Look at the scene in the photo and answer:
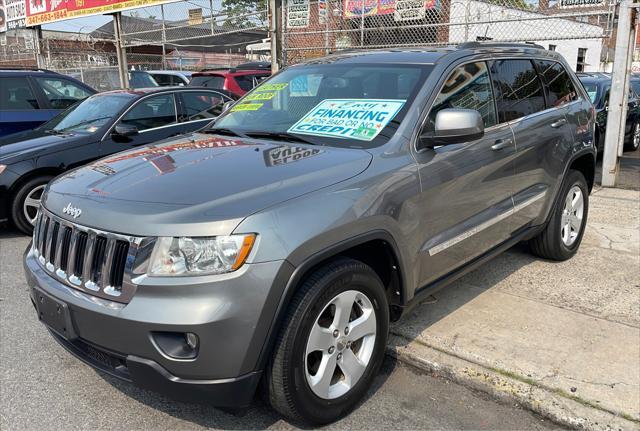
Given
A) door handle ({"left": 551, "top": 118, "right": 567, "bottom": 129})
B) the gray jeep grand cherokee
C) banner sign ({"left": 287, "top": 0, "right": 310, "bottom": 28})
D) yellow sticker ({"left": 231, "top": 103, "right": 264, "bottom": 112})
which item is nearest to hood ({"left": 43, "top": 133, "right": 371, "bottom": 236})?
the gray jeep grand cherokee

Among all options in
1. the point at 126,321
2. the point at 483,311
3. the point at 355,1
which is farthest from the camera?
the point at 355,1

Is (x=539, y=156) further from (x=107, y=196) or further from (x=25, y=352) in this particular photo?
(x=25, y=352)

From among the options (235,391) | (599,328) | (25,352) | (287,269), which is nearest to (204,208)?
(287,269)

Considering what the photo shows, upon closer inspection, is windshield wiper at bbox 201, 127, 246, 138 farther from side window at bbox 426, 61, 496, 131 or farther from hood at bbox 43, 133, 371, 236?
side window at bbox 426, 61, 496, 131

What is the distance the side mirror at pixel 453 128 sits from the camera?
3.07 m

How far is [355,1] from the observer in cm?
937

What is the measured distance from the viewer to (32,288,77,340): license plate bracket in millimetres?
2549

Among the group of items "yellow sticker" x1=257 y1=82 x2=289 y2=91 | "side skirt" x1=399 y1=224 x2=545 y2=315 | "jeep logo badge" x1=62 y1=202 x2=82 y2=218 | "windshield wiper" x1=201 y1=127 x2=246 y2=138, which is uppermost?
"yellow sticker" x1=257 y1=82 x2=289 y2=91

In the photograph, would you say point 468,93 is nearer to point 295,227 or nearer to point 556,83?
point 556,83

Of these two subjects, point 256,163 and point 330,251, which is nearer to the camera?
point 330,251

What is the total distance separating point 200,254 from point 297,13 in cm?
766

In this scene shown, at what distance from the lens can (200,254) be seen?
7.54ft

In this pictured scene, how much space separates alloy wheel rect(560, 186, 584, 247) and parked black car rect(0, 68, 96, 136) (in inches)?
288

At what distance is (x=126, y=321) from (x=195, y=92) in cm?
570
